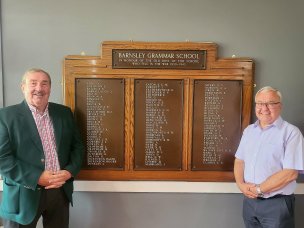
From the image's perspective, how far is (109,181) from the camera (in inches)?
101

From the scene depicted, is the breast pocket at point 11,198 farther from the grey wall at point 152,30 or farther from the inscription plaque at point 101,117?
the grey wall at point 152,30

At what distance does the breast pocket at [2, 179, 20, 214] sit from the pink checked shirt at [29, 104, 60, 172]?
0.81ft

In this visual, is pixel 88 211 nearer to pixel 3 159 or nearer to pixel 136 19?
pixel 3 159

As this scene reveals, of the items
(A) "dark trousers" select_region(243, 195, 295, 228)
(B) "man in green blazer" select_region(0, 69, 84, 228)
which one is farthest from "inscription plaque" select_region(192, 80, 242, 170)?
(B) "man in green blazer" select_region(0, 69, 84, 228)

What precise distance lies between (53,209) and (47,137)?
0.56 m

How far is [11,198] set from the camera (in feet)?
6.75

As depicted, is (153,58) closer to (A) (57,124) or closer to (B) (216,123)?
(B) (216,123)

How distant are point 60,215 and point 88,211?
41cm

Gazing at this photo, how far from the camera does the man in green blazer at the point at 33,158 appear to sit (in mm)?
2014

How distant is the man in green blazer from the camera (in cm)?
201

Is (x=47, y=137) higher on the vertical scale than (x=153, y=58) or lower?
lower

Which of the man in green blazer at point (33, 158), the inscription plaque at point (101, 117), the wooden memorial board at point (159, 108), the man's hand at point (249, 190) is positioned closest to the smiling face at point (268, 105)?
the wooden memorial board at point (159, 108)

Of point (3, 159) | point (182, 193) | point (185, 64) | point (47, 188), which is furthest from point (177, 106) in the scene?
point (3, 159)

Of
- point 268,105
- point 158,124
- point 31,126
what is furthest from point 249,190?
point 31,126
